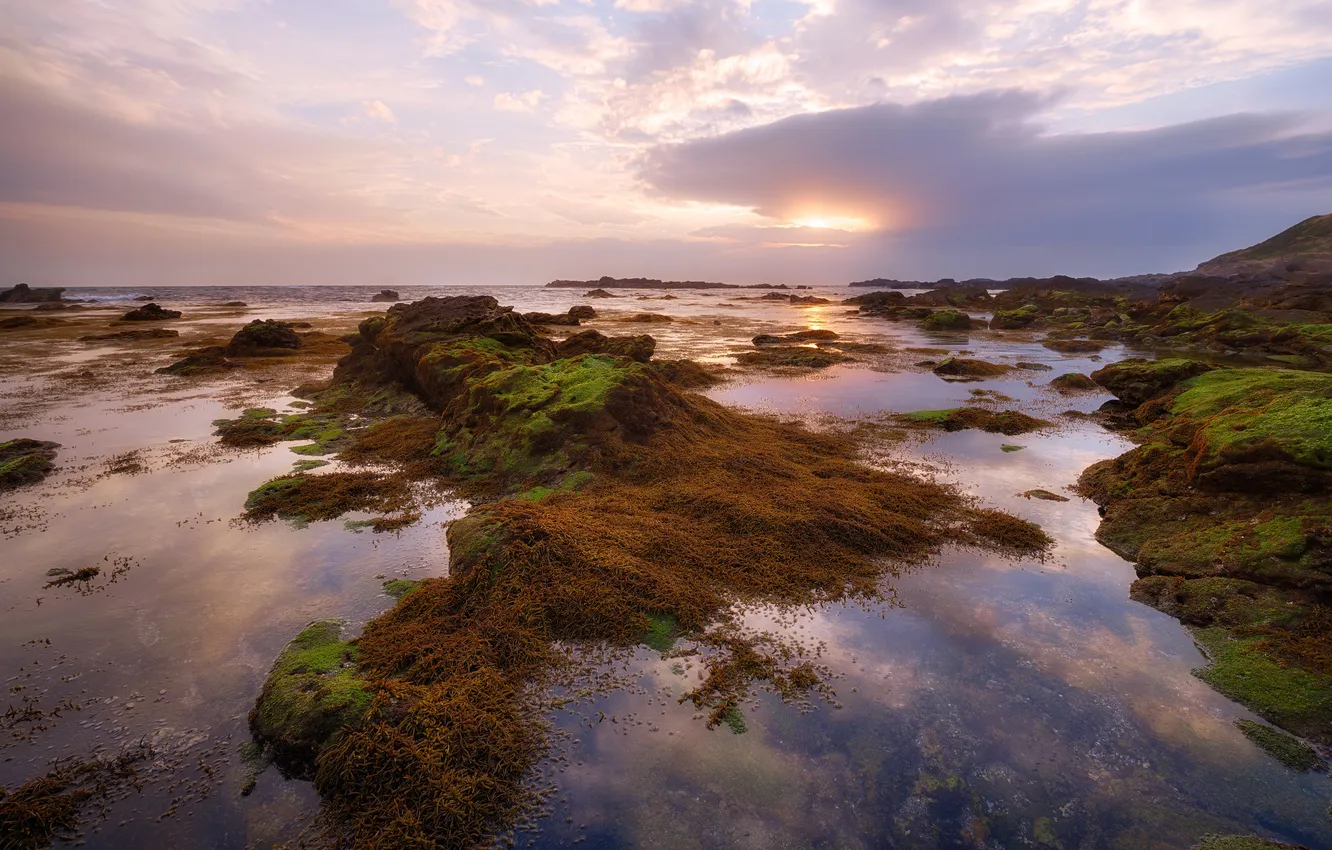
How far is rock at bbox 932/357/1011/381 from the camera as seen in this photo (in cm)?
3153

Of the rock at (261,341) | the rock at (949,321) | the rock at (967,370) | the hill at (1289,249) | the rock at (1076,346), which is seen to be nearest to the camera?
the rock at (967,370)

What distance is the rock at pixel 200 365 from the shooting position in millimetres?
29625

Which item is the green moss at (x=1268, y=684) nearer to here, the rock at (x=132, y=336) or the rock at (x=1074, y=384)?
the rock at (x=1074, y=384)

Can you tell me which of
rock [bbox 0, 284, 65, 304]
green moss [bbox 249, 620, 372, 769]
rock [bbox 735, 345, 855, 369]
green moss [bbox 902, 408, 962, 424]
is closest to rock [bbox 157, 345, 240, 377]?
green moss [bbox 249, 620, 372, 769]

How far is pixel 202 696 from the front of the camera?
6.57m

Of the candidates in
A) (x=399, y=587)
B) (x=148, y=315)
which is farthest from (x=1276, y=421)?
(x=148, y=315)

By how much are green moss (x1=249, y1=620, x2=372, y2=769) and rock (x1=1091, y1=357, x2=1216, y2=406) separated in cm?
2704

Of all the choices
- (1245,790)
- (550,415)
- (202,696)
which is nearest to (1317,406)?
(1245,790)

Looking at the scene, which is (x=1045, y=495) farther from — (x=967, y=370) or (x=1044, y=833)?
(x=967, y=370)

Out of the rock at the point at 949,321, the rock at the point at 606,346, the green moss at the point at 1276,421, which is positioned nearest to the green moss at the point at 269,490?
the rock at the point at 606,346

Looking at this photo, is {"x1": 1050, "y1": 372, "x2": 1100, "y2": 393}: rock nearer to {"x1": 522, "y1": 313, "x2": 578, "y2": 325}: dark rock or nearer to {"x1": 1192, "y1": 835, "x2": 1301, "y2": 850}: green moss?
{"x1": 1192, "y1": 835, "x2": 1301, "y2": 850}: green moss

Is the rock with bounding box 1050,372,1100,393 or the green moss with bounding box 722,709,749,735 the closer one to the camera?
the green moss with bounding box 722,709,749,735

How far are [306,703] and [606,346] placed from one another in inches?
984

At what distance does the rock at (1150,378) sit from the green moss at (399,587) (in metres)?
26.0
